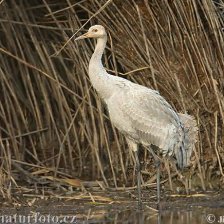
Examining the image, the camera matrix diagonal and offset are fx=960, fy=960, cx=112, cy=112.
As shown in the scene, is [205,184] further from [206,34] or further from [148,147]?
[206,34]

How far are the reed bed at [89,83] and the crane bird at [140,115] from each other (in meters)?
0.52

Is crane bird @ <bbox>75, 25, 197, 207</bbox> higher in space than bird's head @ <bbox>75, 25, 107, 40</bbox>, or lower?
lower

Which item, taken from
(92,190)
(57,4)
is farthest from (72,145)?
(57,4)

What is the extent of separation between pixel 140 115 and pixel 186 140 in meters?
0.67

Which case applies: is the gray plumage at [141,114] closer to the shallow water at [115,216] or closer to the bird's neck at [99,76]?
the bird's neck at [99,76]

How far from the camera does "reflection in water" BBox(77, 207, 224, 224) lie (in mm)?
10438

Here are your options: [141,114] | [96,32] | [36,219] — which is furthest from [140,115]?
[36,219]

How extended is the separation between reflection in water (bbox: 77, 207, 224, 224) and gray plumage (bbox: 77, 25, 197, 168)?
87cm

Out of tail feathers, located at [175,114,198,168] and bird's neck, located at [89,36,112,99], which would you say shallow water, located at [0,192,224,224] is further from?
bird's neck, located at [89,36,112,99]

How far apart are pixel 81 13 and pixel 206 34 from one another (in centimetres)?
175

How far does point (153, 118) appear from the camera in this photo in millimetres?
11695

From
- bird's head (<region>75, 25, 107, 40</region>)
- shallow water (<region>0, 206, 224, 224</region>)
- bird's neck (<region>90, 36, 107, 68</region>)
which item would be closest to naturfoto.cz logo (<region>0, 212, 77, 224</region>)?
shallow water (<region>0, 206, 224, 224</region>)

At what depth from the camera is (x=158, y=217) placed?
1082 cm

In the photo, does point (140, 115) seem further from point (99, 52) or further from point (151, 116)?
point (99, 52)
